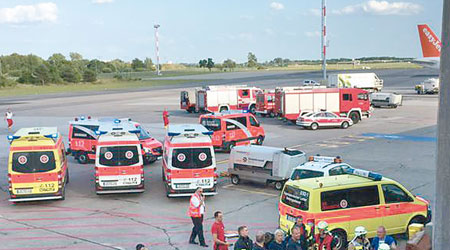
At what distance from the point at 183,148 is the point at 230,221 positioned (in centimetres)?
370

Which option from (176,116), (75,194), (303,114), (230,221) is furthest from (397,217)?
(176,116)

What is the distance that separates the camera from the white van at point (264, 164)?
1969 cm

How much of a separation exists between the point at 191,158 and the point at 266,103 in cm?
2772

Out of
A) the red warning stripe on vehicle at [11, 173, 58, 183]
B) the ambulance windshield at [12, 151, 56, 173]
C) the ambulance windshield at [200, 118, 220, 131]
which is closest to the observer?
the red warning stripe on vehicle at [11, 173, 58, 183]

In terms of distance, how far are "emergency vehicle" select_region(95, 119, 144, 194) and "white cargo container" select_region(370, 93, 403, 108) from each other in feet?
124

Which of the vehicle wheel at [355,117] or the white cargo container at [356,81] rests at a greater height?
the white cargo container at [356,81]

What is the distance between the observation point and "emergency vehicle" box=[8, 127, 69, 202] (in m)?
18.0

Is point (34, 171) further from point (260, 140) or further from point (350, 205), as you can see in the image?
point (260, 140)

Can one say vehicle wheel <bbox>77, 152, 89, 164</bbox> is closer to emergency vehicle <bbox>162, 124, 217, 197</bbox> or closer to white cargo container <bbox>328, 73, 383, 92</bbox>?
emergency vehicle <bbox>162, 124, 217, 197</bbox>

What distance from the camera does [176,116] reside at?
4881cm

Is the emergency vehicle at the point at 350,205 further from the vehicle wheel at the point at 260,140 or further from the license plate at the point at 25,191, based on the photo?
the vehicle wheel at the point at 260,140

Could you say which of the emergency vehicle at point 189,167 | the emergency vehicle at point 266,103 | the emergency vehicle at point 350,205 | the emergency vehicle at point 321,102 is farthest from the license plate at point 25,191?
the emergency vehicle at point 266,103

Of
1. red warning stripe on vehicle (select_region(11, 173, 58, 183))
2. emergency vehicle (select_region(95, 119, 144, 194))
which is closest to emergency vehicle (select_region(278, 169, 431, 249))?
emergency vehicle (select_region(95, 119, 144, 194))

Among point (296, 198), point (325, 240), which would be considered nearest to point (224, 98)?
point (296, 198)
